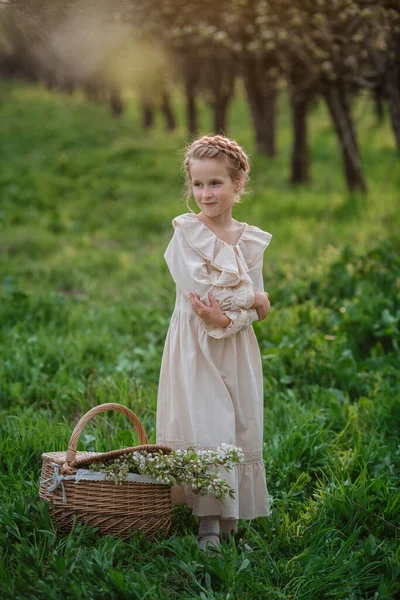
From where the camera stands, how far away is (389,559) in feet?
Answer: 9.95

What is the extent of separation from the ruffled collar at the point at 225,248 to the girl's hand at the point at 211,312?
0.12 meters

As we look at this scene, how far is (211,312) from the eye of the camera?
10.3 feet

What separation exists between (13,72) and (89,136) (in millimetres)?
29853

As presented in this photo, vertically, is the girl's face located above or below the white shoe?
above

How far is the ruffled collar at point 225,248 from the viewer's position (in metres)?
3.20

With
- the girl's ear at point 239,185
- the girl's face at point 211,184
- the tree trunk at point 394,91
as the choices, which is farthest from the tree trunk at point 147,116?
the girl's face at point 211,184

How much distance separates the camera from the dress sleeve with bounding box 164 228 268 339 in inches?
126

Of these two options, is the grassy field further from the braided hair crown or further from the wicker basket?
the braided hair crown

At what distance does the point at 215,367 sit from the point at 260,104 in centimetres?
1468

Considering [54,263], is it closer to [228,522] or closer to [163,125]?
[228,522]

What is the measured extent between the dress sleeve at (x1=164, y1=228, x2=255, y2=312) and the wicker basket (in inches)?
28.2

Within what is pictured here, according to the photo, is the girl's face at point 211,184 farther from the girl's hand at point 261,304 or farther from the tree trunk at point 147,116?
the tree trunk at point 147,116

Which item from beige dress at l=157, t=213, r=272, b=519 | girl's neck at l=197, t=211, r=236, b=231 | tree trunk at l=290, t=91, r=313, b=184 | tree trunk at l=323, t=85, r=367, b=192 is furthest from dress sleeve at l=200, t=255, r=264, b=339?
tree trunk at l=290, t=91, r=313, b=184

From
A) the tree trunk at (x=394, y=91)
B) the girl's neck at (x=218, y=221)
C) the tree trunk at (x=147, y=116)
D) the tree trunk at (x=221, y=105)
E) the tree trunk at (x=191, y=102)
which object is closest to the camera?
the girl's neck at (x=218, y=221)
